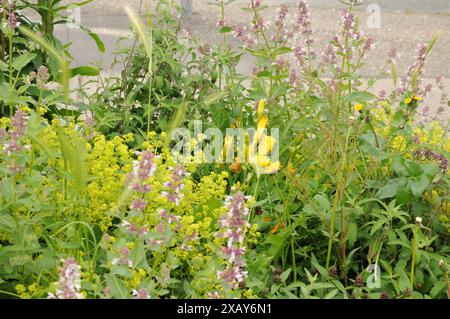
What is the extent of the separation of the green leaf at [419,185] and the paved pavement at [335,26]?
11.9ft

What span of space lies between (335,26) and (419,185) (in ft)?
17.4

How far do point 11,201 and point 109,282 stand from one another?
540 millimetres

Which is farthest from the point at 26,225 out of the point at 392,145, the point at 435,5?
the point at 435,5

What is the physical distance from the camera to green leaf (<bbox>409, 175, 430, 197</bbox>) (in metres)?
3.27

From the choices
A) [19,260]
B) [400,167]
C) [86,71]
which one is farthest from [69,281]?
[86,71]

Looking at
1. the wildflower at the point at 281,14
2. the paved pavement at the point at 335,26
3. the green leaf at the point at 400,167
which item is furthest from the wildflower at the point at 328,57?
the paved pavement at the point at 335,26

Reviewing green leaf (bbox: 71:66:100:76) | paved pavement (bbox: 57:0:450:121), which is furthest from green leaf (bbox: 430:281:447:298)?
paved pavement (bbox: 57:0:450:121)

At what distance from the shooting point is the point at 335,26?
8.41 meters

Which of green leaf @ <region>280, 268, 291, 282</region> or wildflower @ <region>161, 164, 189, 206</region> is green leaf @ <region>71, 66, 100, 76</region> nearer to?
green leaf @ <region>280, 268, 291, 282</region>

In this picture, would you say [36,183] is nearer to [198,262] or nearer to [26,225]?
[26,225]

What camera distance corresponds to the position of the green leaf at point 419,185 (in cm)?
327

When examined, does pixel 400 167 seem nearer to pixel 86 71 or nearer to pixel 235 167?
pixel 235 167

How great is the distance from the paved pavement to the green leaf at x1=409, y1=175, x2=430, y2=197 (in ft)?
11.9

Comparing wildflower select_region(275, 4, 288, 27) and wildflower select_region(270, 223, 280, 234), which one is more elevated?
wildflower select_region(275, 4, 288, 27)
